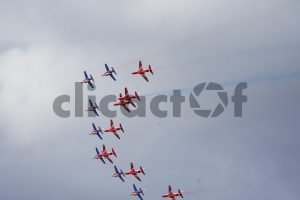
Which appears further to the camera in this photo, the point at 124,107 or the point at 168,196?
the point at 168,196

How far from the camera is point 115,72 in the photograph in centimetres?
17688

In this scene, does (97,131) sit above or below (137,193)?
above

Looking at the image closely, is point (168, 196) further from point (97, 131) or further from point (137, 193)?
point (97, 131)

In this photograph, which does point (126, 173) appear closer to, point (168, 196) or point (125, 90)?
point (168, 196)

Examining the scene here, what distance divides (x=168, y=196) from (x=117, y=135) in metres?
20.6

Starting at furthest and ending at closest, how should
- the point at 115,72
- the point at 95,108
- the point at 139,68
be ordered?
the point at 95,108
the point at 115,72
the point at 139,68

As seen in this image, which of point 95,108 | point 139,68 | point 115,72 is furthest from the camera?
point 95,108

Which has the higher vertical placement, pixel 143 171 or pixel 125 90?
pixel 125 90

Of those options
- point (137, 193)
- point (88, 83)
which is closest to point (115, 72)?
point (88, 83)

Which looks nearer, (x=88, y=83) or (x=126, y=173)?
(x=88, y=83)

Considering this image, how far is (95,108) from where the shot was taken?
7574 inches

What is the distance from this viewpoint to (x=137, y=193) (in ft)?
650

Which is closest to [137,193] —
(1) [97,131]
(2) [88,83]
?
(1) [97,131]

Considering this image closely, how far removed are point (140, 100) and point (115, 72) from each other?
12739mm
